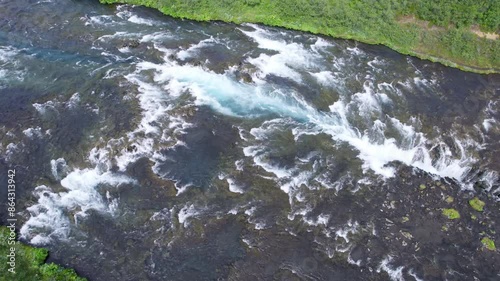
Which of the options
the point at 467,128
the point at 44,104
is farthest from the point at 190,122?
the point at 467,128

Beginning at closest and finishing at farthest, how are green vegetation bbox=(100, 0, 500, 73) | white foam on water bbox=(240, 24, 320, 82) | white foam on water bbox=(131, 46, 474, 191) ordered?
white foam on water bbox=(131, 46, 474, 191), white foam on water bbox=(240, 24, 320, 82), green vegetation bbox=(100, 0, 500, 73)

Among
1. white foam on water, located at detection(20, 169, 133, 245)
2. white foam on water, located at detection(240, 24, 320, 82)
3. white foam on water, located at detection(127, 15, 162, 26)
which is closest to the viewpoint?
white foam on water, located at detection(20, 169, 133, 245)

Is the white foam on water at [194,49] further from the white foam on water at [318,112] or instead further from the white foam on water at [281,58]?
the white foam on water at [281,58]

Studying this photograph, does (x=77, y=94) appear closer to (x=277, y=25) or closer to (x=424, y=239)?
(x=277, y=25)

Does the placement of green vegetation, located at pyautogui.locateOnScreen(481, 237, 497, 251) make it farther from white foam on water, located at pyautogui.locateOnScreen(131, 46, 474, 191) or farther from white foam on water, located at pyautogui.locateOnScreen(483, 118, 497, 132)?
white foam on water, located at pyautogui.locateOnScreen(483, 118, 497, 132)

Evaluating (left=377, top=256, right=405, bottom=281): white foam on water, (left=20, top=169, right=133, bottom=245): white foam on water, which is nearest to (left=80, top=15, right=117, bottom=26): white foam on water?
(left=20, top=169, right=133, bottom=245): white foam on water

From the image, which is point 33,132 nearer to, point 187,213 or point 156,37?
point 187,213
